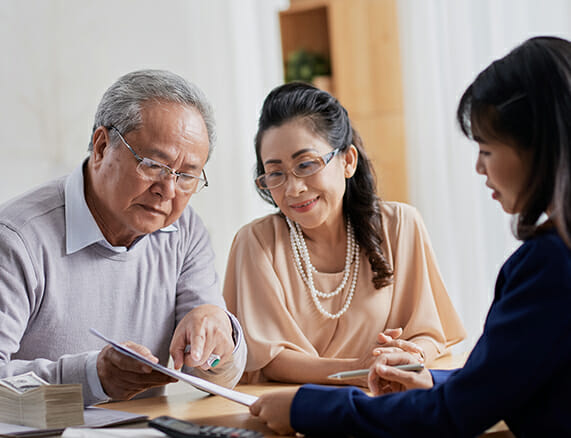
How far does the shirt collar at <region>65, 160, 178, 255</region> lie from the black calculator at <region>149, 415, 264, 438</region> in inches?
25.6

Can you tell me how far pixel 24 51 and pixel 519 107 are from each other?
2.35 m

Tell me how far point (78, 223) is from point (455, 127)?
1.87 metres

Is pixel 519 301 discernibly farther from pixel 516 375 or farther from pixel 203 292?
pixel 203 292

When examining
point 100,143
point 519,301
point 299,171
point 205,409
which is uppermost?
point 100,143

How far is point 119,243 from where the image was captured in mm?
1660

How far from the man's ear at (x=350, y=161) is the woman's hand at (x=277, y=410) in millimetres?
950

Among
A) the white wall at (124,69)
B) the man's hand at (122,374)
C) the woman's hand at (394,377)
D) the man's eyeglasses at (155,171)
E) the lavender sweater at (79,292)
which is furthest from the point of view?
the white wall at (124,69)

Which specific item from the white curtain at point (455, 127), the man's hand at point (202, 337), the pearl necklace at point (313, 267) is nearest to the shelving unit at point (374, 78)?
the white curtain at point (455, 127)

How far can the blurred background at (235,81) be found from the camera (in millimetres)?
2762

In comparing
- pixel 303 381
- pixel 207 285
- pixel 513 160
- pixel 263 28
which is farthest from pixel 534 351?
pixel 263 28

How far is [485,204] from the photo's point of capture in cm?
299

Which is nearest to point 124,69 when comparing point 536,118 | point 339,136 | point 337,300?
point 339,136

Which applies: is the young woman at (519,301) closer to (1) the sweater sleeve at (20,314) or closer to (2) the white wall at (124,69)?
(1) the sweater sleeve at (20,314)

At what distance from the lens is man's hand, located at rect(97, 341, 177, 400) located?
1284mm
